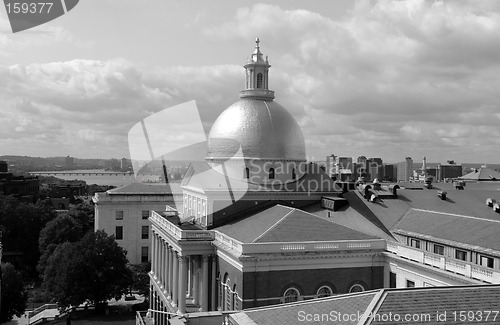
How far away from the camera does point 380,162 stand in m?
144

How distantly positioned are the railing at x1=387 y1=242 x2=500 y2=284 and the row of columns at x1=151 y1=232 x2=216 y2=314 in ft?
43.6

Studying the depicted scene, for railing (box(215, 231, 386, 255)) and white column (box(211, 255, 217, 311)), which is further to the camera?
white column (box(211, 255, 217, 311))

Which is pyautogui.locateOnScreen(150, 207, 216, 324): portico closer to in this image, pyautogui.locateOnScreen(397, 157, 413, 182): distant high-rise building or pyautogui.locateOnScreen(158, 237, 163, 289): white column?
pyautogui.locateOnScreen(158, 237, 163, 289): white column

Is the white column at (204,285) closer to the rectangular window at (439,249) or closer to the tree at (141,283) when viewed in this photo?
the rectangular window at (439,249)

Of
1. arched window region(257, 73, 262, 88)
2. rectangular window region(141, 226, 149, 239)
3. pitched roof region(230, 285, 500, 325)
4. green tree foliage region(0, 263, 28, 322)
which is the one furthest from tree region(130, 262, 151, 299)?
pitched roof region(230, 285, 500, 325)

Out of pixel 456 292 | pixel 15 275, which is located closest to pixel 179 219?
pixel 15 275

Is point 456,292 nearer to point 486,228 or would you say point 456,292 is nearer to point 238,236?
point 486,228

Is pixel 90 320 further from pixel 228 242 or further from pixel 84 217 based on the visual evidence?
pixel 84 217

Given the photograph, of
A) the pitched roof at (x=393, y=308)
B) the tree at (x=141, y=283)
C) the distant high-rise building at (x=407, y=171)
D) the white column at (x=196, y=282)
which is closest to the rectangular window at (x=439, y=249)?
the pitched roof at (x=393, y=308)

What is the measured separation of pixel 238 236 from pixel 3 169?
108476 millimetres

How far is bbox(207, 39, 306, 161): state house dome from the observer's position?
139ft

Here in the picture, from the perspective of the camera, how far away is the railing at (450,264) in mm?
25391

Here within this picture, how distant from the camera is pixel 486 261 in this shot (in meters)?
28.6

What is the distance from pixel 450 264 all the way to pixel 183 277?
18.9 metres
